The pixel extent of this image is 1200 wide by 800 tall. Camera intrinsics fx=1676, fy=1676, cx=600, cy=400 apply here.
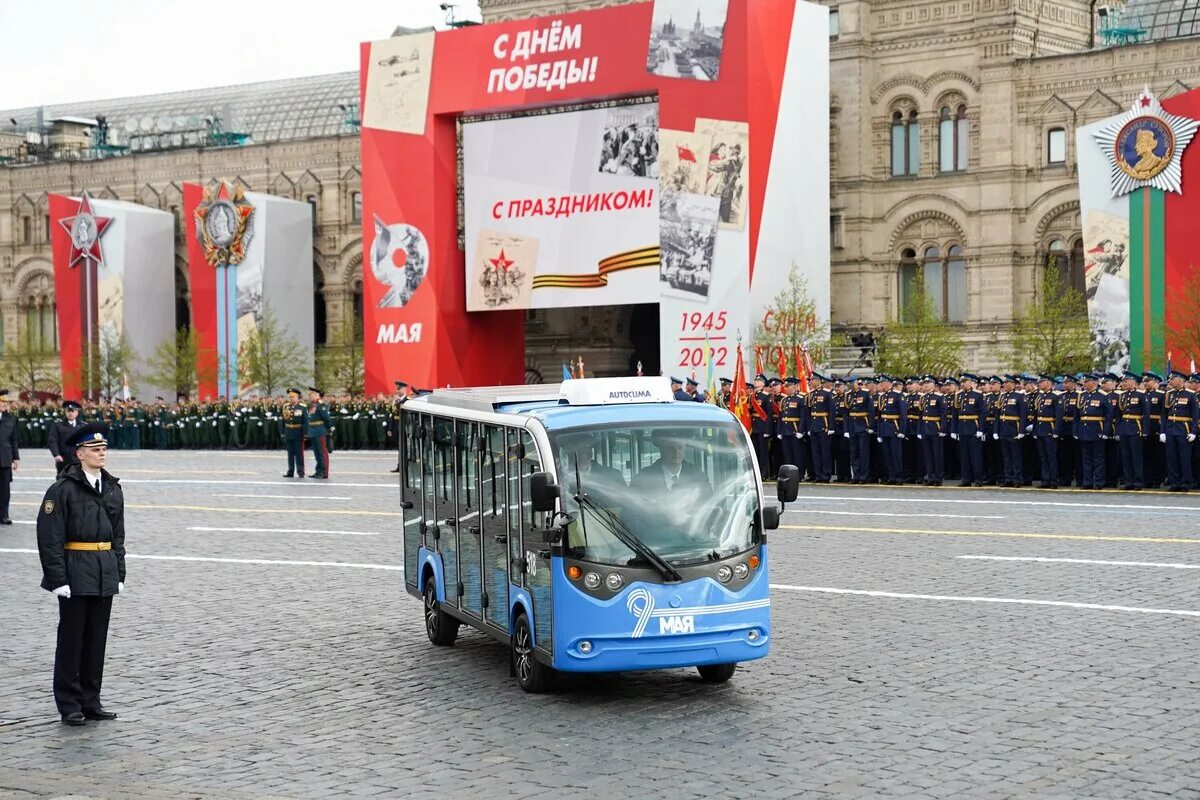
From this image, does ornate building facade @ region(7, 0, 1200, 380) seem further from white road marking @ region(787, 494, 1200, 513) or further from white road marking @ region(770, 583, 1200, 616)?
white road marking @ region(770, 583, 1200, 616)

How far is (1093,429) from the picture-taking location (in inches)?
987

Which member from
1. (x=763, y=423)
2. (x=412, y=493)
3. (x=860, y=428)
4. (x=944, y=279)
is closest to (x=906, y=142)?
(x=944, y=279)

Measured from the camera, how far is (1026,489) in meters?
26.1

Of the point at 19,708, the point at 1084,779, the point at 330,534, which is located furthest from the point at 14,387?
the point at 1084,779

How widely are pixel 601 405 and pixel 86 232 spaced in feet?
179

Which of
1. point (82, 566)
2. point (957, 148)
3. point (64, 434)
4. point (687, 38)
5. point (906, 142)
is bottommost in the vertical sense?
point (82, 566)

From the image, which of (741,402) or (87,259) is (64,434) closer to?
(741,402)

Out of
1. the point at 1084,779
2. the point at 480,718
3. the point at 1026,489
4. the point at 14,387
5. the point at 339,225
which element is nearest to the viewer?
the point at 1084,779

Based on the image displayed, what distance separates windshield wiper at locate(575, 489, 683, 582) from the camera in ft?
34.4

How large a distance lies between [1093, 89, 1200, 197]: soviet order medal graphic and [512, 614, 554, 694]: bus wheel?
104 feet

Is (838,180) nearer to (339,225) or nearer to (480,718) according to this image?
(339,225)

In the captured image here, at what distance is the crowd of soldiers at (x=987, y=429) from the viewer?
24.8 metres

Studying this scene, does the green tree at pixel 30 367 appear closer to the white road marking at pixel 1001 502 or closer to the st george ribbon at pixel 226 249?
the st george ribbon at pixel 226 249

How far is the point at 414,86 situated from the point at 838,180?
12.8 meters
